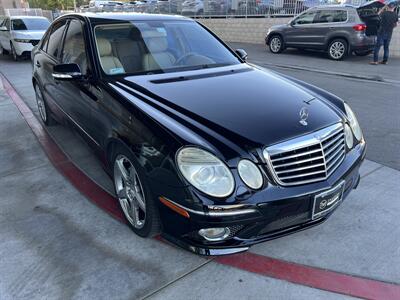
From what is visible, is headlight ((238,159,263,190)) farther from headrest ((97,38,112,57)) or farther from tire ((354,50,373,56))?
tire ((354,50,373,56))

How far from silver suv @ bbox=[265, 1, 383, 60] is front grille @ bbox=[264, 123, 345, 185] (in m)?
9.90

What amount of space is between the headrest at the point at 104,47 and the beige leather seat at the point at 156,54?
0.33 m

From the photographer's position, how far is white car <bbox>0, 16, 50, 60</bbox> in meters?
11.9

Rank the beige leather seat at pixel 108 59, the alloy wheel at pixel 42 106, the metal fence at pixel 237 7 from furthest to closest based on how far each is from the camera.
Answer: the metal fence at pixel 237 7 → the alloy wheel at pixel 42 106 → the beige leather seat at pixel 108 59

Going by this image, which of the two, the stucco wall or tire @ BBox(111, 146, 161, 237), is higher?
the stucco wall

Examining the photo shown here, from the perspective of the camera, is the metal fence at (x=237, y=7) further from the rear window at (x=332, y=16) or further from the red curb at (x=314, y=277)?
the red curb at (x=314, y=277)

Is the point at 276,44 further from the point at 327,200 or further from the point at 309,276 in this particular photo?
the point at 309,276

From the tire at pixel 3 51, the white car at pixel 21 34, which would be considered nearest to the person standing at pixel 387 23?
the white car at pixel 21 34

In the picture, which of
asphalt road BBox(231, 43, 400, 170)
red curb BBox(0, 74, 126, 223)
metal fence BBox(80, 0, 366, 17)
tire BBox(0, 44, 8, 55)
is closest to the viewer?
red curb BBox(0, 74, 126, 223)

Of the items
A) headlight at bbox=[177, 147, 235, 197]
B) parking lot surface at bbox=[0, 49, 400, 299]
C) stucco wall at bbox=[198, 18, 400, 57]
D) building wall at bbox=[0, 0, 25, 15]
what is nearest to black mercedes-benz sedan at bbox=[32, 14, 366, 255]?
headlight at bbox=[177, 147, 235, 197]

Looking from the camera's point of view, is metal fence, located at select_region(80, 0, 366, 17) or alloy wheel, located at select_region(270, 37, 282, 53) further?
metal fence, located at select_region(80, 0, 366, 17)

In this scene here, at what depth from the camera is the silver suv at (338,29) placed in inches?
432

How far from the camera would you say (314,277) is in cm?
245

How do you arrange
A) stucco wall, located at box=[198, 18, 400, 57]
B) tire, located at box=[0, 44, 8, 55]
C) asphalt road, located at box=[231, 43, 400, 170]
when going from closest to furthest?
asphalt road, located at box=[231, 43, 400, 170] < tire, located at box=[0, 44, 8, 55] < stucco wall, located at box=[198, 18, 400, 57]
